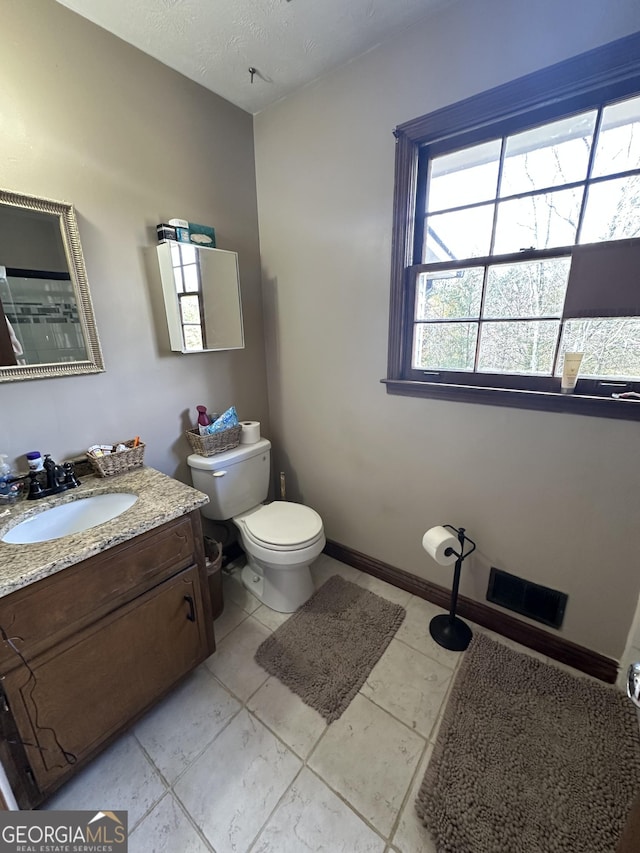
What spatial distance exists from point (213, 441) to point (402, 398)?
0.95 metres

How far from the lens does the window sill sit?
3.71ft

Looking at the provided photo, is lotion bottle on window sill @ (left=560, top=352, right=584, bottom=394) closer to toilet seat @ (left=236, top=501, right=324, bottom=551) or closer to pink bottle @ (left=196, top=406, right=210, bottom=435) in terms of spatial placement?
toilet seat @ (left=236, top=501, right=324, bottom=551)

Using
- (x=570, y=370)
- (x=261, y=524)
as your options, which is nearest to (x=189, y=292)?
(x=261, y=524)

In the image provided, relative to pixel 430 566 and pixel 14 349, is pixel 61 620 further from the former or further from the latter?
pixel 430 566

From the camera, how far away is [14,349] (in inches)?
46.6

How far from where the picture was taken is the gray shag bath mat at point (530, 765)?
949mm

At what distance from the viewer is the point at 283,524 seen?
1.69m

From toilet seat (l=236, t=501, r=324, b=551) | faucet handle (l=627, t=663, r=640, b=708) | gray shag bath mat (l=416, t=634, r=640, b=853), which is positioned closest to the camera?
faucet handle (l=627, t=663, r=640, b=708)

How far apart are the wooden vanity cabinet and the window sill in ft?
3.46

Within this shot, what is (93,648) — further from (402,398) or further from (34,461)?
(402,398)

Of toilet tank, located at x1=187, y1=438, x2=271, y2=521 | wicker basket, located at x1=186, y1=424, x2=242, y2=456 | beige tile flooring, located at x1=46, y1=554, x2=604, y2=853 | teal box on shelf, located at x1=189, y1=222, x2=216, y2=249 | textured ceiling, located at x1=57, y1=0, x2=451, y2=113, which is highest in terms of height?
textured ceiling, located at x1=57, y1=0, x2=451, y2=113

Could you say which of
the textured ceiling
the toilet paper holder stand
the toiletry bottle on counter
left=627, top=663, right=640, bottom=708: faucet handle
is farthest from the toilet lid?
the textured ceiling

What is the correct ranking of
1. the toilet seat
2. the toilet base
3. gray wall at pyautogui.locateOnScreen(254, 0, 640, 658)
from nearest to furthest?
gray wall at pyautogui.locateOnScreen(254, 0, 640, 658), the toilet seat, the toilet base

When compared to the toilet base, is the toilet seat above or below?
above
